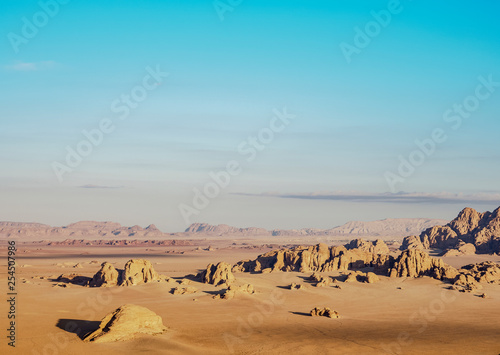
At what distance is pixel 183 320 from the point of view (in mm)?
38438

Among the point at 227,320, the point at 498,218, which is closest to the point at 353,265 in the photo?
the point at 227,320

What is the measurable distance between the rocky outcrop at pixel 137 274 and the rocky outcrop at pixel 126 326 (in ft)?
69.7

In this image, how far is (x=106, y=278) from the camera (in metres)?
55.6

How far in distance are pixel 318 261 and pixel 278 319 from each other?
25754 millimetres

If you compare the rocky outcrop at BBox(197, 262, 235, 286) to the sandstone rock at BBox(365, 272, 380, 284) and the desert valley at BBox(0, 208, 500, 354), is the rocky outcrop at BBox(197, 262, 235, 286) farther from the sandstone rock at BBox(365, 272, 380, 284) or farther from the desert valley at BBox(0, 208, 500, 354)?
the sandstone rock at BBox(365, 272, 380, 284)

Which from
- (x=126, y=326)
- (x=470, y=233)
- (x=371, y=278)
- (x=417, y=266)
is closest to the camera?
(x=126, y=326)

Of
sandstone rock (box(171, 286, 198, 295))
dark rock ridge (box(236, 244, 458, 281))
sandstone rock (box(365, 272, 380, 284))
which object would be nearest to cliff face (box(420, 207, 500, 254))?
dark rock ridge (box(236, 244, 458, 281))

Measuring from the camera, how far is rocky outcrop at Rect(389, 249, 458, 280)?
56.4 meters

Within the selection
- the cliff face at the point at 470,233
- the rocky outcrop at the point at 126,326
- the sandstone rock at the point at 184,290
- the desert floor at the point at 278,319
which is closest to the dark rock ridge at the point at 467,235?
the cliff face at the point at 470,233

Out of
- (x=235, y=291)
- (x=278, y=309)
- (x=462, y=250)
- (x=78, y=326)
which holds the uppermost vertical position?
(x=462, y=250)

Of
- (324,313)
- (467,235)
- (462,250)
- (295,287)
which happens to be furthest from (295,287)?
(467,235)

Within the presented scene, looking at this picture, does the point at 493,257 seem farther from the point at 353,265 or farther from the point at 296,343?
the point at 296,343

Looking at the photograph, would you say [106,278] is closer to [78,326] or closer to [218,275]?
[218,275]

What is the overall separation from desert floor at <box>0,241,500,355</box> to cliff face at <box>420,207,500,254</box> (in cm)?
4740
